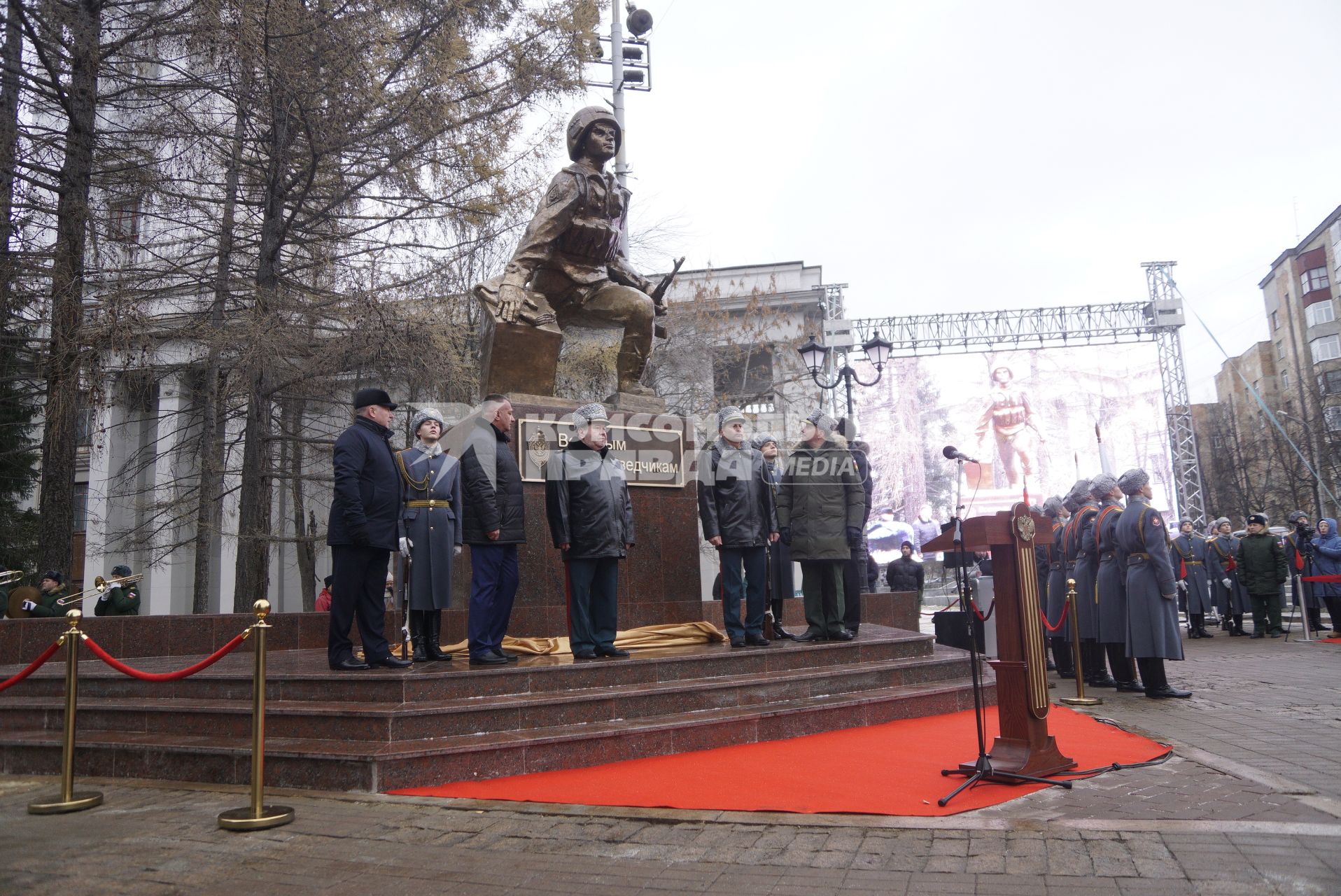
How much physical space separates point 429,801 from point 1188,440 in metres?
29.7

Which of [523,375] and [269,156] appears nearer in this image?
[523,375]

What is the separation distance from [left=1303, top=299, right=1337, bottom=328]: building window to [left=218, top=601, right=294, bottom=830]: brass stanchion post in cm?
4900

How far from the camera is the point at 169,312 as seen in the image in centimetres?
1270

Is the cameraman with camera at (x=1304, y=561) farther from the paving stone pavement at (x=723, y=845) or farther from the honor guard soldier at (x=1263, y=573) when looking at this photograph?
the paving stone pavement at (x=723, y=845)

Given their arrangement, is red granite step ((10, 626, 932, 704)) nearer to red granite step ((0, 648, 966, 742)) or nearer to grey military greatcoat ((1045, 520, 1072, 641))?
red granite step ((0, 648, 966, 742))

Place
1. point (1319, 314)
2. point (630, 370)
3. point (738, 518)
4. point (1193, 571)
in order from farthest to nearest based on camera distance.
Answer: point (1319, 314)
point (1193, 571)
point (630, 370)
point (738, 518)

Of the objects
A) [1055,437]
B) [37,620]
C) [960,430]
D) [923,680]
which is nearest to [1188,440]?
[1055,437]

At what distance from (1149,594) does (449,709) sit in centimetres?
615

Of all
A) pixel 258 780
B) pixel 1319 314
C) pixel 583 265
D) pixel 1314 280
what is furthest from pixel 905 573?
pixel 1314 280

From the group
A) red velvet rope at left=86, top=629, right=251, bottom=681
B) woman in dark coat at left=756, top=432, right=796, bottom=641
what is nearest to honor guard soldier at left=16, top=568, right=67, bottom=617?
red velvet rope at left=86, top=629, right=251, bottom=681

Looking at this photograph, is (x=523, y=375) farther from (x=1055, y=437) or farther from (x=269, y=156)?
(x=1055, y=437)

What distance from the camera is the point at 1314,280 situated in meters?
43.6

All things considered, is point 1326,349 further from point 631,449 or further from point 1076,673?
point 631,449

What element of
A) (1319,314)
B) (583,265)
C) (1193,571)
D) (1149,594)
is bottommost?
(1149,594)
